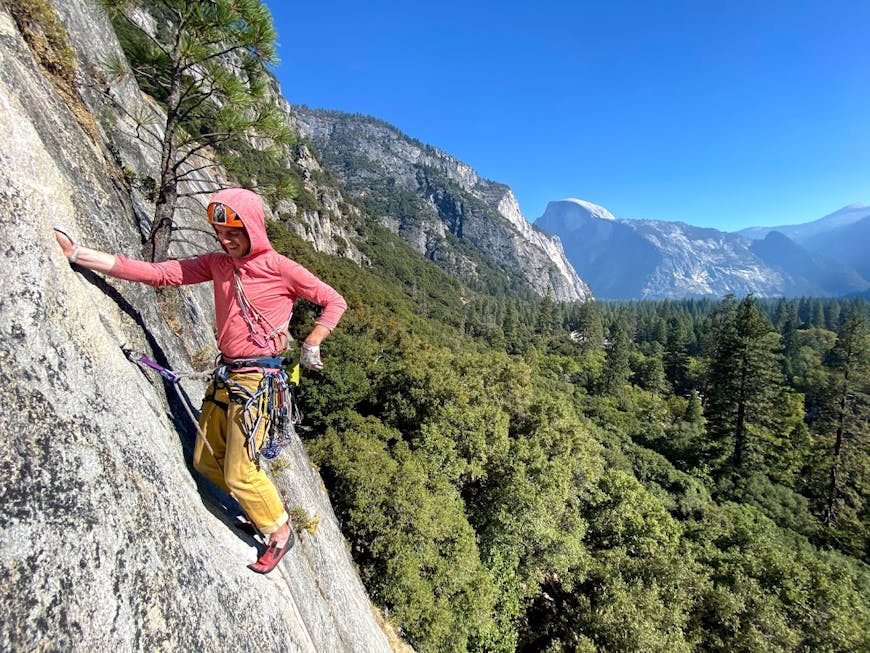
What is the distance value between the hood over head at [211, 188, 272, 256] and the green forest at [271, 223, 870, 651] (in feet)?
38.6

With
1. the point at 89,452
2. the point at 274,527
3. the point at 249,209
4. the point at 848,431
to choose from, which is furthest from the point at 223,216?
the point at 848,431

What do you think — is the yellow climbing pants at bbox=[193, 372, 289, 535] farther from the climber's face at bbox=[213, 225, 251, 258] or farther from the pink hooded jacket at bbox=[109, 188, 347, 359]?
the climber's face at bbox=[213, 225, 251, 258]

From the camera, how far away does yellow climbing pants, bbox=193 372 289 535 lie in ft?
11.5

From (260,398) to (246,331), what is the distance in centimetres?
62

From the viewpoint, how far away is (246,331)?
3.58 m

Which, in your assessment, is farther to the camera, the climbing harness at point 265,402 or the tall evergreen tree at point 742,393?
the tall evergreen tree at point 742,393

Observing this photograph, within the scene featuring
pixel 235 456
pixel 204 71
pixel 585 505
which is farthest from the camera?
pixel 585 505

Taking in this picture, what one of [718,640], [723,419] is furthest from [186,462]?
[723,419]

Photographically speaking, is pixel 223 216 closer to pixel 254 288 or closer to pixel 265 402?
pixel 254 288

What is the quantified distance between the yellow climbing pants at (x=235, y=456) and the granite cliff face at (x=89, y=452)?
0.27 metres

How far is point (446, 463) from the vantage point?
1831 centimetres

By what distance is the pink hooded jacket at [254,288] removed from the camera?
349cm

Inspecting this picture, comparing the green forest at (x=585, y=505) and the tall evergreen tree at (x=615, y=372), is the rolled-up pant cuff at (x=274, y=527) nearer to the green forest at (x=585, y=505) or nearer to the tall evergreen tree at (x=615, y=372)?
the green forest at (x=585, y=505)

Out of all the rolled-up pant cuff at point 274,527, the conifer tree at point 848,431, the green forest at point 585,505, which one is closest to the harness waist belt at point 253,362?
the rolled-up pant cuff at point 274,527
